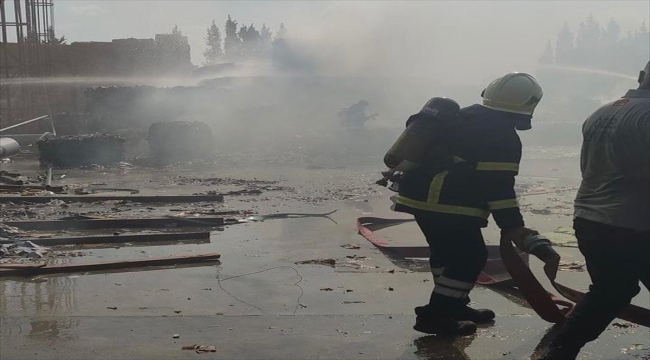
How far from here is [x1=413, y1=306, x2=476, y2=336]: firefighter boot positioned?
4.18 metres

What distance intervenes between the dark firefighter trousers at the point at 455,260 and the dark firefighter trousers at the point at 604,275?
2.46 feet

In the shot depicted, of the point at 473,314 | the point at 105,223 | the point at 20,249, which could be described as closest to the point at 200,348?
the point at 473,314

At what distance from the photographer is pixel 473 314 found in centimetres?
448

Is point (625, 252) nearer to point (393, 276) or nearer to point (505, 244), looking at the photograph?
point (505, 244)

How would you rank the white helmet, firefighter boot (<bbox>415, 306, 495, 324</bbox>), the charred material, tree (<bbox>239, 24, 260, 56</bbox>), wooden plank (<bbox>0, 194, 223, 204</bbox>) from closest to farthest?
1. the white helmet
2. firefighter boot (<bbox>415, 306, 495, 324</bbox>)
3. wooden plank (<bbox>0, 194, 223, 204</bbox>)
4. the charred material
5. tree (<bbox>239, 24, 260, 56</bbox>)

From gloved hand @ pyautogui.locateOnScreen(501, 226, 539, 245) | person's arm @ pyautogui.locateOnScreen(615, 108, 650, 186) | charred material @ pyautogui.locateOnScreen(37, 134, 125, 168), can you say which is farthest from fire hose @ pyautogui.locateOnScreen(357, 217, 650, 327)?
charred material @ pyautogui.locateOnScreen(37, 134, 125, 168)

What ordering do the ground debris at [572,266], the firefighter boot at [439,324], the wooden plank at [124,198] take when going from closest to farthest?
the firefighter boot at [439,324]
the ground debris at [572,266]
the wooden plank at [124,198]

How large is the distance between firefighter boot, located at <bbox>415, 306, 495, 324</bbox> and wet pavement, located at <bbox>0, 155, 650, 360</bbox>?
0.06m

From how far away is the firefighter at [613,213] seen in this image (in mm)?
3254

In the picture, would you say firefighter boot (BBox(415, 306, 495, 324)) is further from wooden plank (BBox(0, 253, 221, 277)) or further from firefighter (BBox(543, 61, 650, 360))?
wooden plank (BBox(0, 253, 221, 277))

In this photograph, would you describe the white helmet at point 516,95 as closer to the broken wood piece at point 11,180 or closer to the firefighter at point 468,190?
the firefighter at point 468,190

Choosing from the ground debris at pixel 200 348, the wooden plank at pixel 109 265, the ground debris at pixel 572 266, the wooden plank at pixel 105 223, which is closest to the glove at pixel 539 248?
the ground debris at pixel 200 348

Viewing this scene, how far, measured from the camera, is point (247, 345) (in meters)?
4.01

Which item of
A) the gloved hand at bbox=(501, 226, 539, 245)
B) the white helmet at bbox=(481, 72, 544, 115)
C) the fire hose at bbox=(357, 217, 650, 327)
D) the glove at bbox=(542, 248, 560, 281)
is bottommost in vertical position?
the fire hose at bbox=(357, 217, 650, 327)
